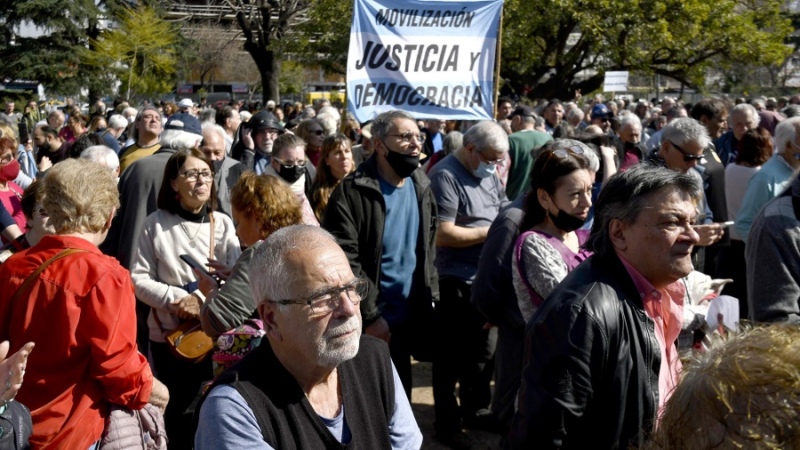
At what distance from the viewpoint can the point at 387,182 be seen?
17.3 ft

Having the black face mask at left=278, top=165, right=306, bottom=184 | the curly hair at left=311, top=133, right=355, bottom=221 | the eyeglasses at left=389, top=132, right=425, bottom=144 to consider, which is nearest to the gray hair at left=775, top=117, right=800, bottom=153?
the eyeglasses at left=389, top=132, right=425, bottom=144

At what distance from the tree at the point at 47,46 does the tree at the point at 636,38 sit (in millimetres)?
21152

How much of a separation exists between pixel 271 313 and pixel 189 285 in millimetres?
2388

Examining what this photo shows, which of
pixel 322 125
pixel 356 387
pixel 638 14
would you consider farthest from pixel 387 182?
pixel 638 14

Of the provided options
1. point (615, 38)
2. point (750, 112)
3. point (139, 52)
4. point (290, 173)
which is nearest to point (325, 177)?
point (290, 173)

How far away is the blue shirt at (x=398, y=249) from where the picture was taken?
525 centimetres

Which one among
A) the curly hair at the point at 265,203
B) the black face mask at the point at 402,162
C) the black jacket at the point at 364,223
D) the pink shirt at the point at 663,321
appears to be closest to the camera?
the pink shirt at the point at 663,321

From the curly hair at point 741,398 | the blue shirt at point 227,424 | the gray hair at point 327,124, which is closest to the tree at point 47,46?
the gray hair at point 327,124

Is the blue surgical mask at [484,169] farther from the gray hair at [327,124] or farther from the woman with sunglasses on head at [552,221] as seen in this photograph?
the gray hair at [327,124]

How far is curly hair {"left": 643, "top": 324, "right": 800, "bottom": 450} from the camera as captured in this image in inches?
57.7

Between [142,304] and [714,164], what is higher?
[714,164]

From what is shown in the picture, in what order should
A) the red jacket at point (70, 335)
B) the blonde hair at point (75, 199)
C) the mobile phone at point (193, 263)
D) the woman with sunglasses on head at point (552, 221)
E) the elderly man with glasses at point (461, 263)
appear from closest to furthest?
1. the red jacket at point (70, 335)
2. the blonde hair at point (75, 199)
3. the woman with sunglasses on head at point (552, 221)
4. the mobile phone at point (193, 263)
5. the elderly man with glasses at point (461, 263)

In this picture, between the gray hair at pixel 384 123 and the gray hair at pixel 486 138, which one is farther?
the gray hair at pixel 486 138

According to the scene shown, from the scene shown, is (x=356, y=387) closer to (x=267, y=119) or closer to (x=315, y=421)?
(x=315, y=421)
